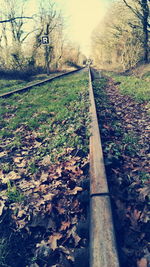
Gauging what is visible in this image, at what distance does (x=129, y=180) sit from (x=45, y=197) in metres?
1.03

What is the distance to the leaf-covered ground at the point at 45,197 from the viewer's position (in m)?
1.80

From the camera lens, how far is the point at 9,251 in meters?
1.84

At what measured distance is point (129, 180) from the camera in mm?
2572

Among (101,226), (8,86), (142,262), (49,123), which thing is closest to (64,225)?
(101,226)

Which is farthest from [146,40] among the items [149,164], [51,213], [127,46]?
[51,213]

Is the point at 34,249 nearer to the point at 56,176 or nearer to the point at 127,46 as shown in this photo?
the point at 56,176

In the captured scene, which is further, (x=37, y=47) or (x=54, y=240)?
(x=37, y=47)

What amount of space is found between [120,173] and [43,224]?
1162 millimetres

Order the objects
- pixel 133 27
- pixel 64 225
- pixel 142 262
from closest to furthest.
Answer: pixel 142 262 → pixel 64 225 → pixel 133 27

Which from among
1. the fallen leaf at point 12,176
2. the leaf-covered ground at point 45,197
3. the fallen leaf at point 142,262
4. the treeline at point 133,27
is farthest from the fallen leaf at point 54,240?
the treeline at point 133,27

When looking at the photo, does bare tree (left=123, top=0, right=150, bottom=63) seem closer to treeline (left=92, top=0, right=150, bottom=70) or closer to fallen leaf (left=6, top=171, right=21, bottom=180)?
treeline (left=92, top=0, right=150, bottom=70)

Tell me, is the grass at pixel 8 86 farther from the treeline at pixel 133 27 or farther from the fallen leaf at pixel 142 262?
the treeline at pixel 133 27

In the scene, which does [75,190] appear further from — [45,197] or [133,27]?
[133,27]

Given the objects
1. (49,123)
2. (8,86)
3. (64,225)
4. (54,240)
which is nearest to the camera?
(54,240)
